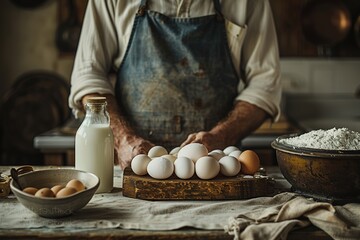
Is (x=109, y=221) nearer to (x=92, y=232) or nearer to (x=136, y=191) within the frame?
(x=92, y=232)

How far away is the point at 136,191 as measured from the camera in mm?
1357

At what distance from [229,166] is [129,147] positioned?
0.37 m

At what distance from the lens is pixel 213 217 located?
1216 mm

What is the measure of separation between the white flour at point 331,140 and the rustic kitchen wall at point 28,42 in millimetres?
3031

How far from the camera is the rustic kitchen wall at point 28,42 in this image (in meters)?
4.16

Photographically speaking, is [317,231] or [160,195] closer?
[317,231]

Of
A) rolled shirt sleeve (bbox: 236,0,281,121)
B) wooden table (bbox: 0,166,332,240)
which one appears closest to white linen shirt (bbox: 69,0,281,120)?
rolled shirt sleeve (bbox: 236,0,281,121)

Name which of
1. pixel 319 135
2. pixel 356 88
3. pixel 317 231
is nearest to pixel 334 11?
pixel 356 88

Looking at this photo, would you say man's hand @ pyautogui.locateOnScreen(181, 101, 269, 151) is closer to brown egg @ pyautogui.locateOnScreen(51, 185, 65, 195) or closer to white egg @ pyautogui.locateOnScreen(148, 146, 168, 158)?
white egg @ pyautogui.locateOnScreen(148, 146, 168, 158)

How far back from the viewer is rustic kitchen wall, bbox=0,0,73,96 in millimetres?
4160

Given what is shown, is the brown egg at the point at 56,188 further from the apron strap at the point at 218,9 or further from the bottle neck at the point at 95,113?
the apron strap at the point at 218,9

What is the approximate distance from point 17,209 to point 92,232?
238 mm

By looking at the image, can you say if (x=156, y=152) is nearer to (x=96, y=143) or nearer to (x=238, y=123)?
(x=96, y=143)

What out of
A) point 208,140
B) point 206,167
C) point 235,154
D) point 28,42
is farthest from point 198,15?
point 28,42
